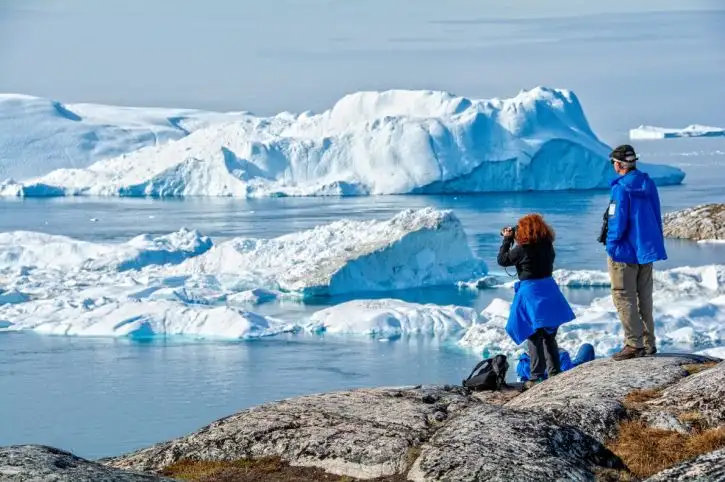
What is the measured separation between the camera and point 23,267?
2675 cm

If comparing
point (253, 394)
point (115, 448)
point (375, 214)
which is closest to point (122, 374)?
point (253, 394)

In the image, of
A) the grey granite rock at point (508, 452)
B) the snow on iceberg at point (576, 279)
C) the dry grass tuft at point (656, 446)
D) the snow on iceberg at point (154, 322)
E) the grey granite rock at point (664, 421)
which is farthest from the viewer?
the snow on iceberg at point (576, 279)

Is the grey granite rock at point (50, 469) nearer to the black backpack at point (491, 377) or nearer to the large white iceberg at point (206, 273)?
the black backpack at point (491, 377)

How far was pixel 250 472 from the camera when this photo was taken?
4508mm

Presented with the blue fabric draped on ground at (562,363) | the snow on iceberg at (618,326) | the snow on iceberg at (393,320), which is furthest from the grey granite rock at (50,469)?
the snow on iceberg at (393,320)

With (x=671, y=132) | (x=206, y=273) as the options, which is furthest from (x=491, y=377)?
(x=671, y=132)

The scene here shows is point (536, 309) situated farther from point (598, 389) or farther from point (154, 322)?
point (154, 322)

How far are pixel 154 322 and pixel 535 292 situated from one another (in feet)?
47.6

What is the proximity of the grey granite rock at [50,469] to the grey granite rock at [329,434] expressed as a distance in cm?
91

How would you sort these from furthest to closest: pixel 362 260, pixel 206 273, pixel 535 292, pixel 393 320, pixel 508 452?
pixel 206 273
pixel 362 260
pixel 393 320
pixel 535 292
pixel 508 452

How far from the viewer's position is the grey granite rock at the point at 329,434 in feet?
14.6

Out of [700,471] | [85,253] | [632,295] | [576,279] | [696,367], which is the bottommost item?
Result: [576,279]

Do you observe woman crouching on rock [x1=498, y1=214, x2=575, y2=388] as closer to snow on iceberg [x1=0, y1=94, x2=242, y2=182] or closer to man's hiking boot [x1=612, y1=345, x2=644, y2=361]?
man's hiking boot [x1=612, y1=345, x2=644, y2=361]

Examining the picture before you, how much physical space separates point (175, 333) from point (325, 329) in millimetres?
2709
